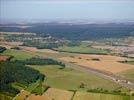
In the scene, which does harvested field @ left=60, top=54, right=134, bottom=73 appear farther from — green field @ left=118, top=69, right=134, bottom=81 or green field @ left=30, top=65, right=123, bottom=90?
green field @ left=30, top=65, right=123, bottom=90

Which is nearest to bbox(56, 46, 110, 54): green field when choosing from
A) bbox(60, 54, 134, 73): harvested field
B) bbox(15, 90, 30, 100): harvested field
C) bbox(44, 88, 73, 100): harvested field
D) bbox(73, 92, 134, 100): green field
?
bbox(60, 54, 134, 73): harvested field

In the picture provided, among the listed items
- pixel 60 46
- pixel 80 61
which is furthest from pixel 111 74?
pixel 60 46

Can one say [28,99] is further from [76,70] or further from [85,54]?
[85,54]

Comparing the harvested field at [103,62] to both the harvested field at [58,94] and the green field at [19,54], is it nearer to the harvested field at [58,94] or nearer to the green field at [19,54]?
the green field at [19,54]

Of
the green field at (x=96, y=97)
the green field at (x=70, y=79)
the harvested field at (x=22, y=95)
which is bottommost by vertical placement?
the green field at (x=70, y=79)

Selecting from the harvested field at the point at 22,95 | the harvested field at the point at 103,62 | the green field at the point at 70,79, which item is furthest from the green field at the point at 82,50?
the harvested field at the point at 22,95

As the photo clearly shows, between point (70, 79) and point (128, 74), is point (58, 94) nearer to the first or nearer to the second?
point (70, 79)
